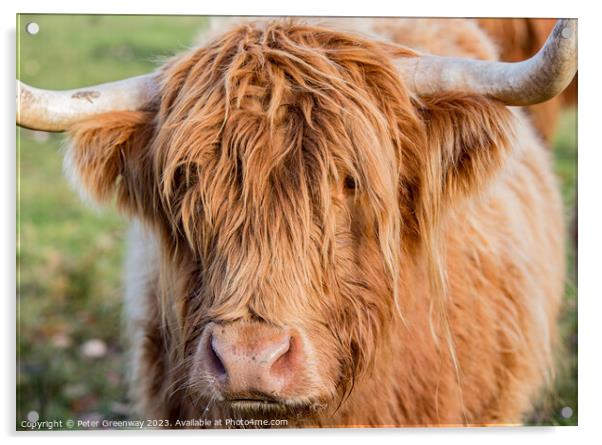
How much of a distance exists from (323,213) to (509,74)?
55cm

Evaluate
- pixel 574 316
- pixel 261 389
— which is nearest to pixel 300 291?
pixel 261 389

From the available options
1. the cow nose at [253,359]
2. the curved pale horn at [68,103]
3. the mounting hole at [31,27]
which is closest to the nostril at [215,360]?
the cow nose at [253,359]

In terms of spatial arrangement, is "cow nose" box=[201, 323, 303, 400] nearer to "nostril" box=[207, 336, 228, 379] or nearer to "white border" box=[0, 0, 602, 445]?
"nostril" box=[207, 336, 228, 379]

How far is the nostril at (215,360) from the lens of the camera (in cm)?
183

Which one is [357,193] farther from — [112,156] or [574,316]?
[574,316]

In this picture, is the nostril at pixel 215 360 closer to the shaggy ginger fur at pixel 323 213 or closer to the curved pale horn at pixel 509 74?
the shaggy ginger fur at pixel 323 213

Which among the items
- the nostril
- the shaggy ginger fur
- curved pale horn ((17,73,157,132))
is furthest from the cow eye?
curved pale horn ((17,73,157,132))

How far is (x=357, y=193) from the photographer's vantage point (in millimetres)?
1989

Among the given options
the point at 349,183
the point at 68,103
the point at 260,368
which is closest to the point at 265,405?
the point at 260,368

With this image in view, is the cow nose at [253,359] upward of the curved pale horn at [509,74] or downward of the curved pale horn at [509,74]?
downward

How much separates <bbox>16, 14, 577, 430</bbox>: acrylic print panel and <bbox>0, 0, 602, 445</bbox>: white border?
0.05 metres
